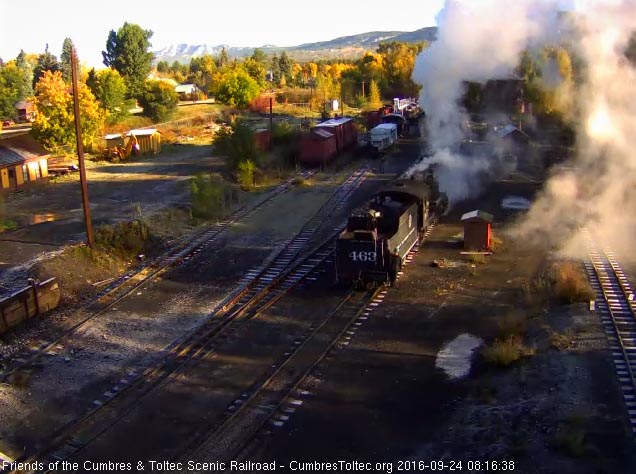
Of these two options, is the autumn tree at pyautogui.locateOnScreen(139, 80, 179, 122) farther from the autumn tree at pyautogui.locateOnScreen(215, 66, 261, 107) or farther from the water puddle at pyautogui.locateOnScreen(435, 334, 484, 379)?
the water puddle at pyautogui.locateOnScreen(435, 334, 484, 379)

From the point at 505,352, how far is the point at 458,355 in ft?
4.08

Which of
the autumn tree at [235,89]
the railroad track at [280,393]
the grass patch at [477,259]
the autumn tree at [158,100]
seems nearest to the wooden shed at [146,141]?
the autumn tree at [158,100]

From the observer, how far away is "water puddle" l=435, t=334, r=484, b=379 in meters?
13.6

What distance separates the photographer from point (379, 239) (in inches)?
717

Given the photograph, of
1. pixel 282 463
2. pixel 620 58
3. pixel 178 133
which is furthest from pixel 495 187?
pixel 178 133

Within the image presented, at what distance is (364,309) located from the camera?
1730 centimetres

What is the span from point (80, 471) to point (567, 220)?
21.8 metres

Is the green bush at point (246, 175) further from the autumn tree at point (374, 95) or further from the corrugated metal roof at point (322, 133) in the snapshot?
the autumn tree at point (374, 95)

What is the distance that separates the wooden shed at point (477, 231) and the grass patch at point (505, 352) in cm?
818

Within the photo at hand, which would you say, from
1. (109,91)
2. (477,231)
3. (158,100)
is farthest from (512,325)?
(158,100)

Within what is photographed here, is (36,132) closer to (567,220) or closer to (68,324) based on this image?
(68,324)

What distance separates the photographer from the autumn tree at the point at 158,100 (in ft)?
202

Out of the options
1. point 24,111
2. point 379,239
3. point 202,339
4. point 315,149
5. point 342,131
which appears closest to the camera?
point 202,339

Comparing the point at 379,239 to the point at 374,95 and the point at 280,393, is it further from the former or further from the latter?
the point at 374,95
